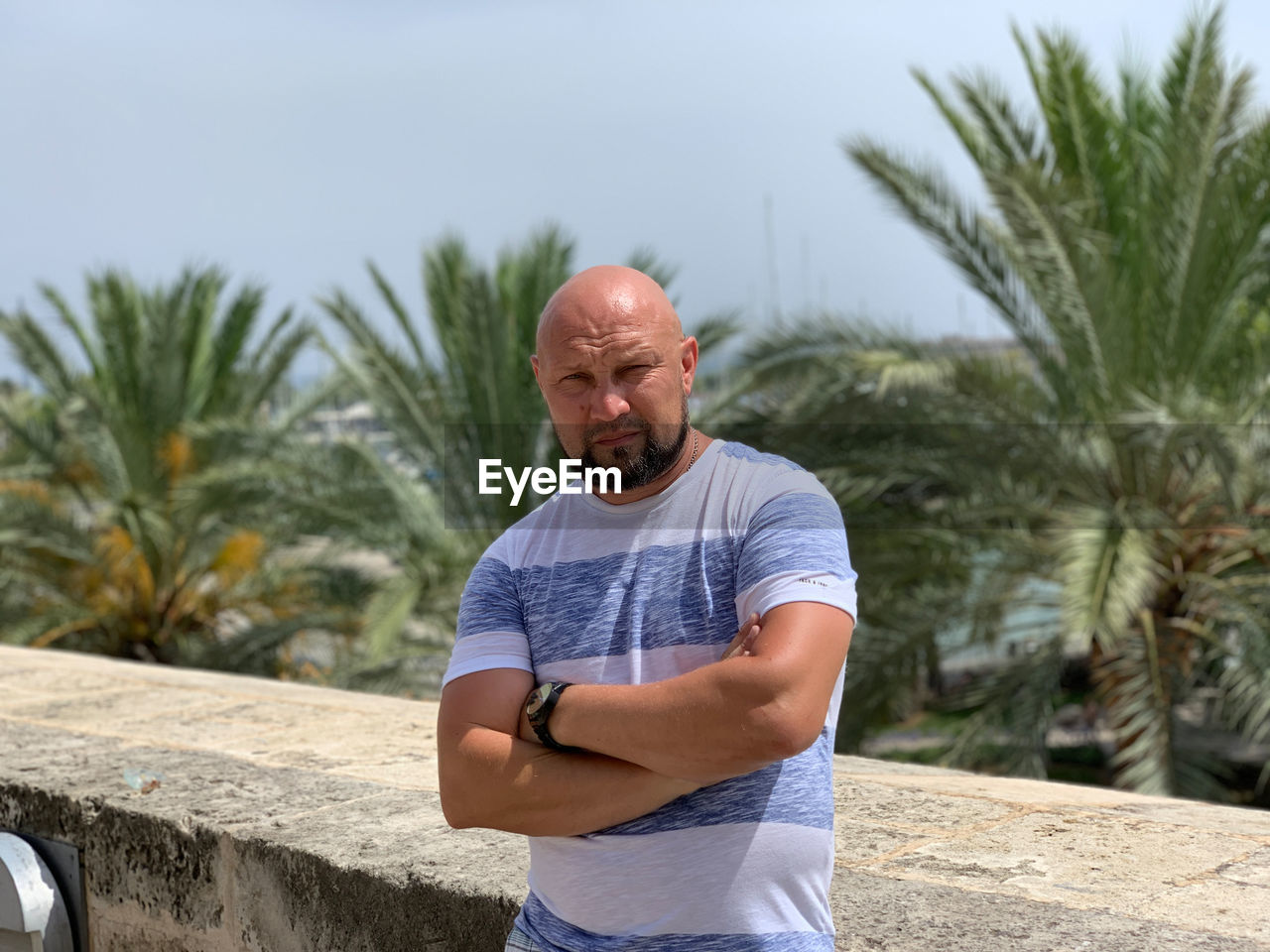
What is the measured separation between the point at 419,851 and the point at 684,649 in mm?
947

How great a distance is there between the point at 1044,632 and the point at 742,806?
23.3 feet

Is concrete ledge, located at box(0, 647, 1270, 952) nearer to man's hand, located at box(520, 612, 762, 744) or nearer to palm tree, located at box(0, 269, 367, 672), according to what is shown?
man's hand, located at box(520, 612, 762, 744)

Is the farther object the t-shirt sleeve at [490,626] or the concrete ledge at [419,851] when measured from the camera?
the concrete ledge at [419,851]

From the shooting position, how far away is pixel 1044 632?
823cm

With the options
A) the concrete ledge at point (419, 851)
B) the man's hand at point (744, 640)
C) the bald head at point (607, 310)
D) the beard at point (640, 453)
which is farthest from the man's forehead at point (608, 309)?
the concrete ledge at point (419, 851)

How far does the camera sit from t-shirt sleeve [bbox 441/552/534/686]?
1.73 meters

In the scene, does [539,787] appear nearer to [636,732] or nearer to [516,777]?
[516,777]

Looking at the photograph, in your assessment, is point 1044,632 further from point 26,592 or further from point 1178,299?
point 26,592

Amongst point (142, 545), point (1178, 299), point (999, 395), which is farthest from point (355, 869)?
point (142, 545)

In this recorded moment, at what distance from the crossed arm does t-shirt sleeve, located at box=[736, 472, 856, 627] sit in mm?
25

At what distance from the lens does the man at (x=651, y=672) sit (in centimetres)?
153

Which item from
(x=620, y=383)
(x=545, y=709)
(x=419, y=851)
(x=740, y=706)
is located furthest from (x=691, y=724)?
(x=419, y=851)

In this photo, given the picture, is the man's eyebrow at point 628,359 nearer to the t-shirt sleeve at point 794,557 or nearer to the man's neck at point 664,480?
the man's neck at point 664,480

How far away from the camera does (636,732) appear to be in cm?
154
